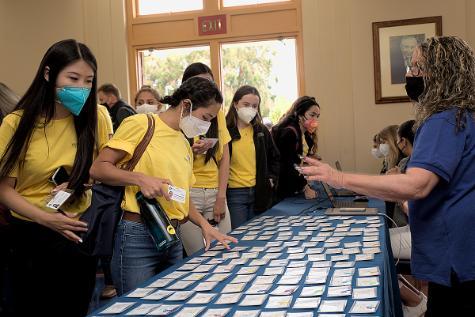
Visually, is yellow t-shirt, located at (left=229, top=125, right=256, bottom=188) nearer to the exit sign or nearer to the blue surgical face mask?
the blue surgical face mask

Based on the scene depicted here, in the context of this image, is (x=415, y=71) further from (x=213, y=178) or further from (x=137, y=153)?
(x=213, y=178)

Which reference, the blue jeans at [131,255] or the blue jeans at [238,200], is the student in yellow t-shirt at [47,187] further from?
the blue jeans at [238,200]

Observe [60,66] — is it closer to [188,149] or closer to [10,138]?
[10,138]

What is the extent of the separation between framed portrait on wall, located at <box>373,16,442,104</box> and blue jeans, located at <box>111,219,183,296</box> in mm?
4365

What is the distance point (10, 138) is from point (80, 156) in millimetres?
270

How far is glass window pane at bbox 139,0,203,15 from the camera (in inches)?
251

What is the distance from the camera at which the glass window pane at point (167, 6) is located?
251 inches

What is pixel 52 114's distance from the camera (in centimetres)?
206

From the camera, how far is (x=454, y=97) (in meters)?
1.75

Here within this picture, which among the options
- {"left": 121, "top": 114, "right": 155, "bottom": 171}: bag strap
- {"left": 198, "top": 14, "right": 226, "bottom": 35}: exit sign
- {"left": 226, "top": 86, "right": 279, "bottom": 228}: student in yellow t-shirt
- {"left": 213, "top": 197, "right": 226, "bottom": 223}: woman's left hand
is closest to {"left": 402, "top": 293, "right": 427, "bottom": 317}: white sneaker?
{"left": 226, "top": 86, "right": 279, "bottom": 228}: student in yellow t-shirt

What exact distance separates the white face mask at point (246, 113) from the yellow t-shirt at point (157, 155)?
1.58 m

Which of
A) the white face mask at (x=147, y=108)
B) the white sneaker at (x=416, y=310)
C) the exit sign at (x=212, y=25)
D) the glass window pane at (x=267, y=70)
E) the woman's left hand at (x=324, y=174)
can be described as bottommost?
the white sneaker at (x=416, y=310)

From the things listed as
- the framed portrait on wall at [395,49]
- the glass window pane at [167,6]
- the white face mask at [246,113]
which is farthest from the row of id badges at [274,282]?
the glass window pane at [167,6]

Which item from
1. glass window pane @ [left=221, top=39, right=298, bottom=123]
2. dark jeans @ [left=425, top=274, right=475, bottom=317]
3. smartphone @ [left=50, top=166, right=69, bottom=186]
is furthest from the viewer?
glass window pane @ [left=221, top=39, right=298, bottom=123]
